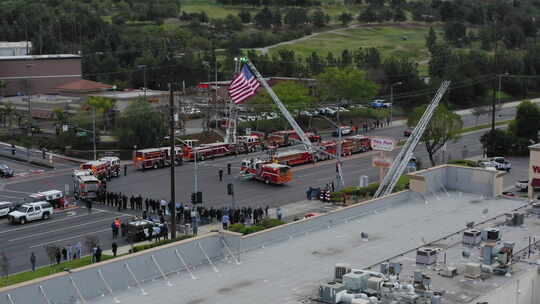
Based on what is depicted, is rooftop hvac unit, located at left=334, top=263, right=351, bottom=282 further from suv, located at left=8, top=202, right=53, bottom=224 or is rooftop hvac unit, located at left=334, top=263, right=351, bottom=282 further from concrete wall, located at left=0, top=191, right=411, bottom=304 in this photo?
suv, located at left=8, top=202, right=53, bottom=224

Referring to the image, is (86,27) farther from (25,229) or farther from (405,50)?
(25,229)

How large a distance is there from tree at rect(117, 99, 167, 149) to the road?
7457mm

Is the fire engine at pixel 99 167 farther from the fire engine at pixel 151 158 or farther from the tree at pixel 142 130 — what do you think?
the tree at pixel 142 130

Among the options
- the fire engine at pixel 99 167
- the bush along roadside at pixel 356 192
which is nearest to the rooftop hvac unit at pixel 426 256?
the bush along roadside at pixel 356 192

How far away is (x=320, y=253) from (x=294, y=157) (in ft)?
160

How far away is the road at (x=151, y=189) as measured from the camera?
168 feet

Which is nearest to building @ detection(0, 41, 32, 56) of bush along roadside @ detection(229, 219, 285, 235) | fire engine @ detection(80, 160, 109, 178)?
fire engine @ detection(80, 160, 109, 178)

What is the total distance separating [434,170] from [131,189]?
1365 inches

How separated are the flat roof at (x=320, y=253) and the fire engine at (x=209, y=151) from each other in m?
45.2

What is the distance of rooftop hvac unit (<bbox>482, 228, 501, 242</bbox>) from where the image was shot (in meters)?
27.0

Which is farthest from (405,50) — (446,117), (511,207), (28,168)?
(511,207)

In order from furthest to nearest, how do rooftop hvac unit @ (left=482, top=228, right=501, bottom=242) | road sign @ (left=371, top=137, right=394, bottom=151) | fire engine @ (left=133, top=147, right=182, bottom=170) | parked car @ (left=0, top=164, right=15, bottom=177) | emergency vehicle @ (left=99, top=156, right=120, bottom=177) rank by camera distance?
fire engine @ (left=133, top=147, right=182, bottom=170)
parked car @ (left=0, top=164, right=15, bottom=177)
emergency vehicle @ (left=99, top=156, right=120, bottom=177)
road sign @ (left=371, top=137, right=394, bottom=151)
rooftop hvac unit @ (left=482, top=228, right=501, bottom=242)

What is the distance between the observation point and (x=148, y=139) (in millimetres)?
82812

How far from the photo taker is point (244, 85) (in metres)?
70.1
